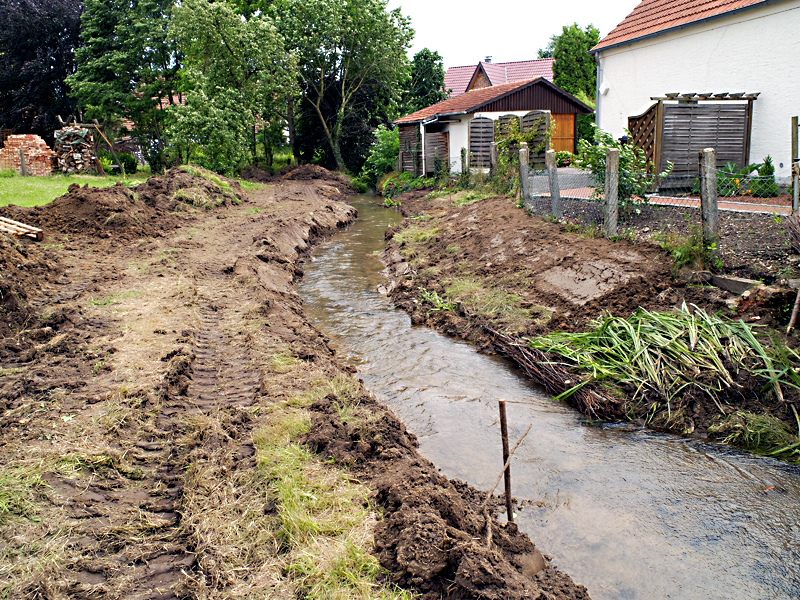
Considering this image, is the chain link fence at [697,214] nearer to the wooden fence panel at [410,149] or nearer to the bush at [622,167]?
the bush at [622,167]

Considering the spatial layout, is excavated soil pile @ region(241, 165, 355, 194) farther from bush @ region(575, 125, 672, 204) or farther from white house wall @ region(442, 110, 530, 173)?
bush @ region(575, 125, 672, 204)

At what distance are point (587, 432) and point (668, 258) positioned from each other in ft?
11.2

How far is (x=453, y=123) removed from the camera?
2522cm

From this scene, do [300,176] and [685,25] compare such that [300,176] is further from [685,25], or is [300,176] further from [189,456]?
[189,456]

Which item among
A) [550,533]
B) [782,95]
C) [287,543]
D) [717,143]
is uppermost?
[782,95]

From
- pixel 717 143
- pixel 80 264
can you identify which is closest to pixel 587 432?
pixel 80 264

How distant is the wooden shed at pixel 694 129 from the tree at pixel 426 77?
27.3 meters

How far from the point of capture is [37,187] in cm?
1756

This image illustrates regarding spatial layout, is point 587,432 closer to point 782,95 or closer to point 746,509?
point 746,509

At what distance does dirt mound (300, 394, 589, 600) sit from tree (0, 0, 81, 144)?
32507 mm

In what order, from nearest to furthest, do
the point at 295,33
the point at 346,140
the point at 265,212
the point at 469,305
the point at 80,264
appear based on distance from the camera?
the point at 469,305 → the point at 80,264 → the point at 265,212 → the point at 295,33 → the point at 346,140

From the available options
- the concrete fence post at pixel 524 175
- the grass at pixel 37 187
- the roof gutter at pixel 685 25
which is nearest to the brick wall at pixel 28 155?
the grass at pixel 37 187

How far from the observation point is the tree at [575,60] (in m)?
30.5

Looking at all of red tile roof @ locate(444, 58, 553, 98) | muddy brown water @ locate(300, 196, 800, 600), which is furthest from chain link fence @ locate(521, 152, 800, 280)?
red tile roof @ locate(444, 58, 553, 98)
